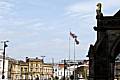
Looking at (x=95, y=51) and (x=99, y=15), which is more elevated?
(x=99, y=15)

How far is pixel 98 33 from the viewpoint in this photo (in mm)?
41781

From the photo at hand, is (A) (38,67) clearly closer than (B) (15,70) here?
No

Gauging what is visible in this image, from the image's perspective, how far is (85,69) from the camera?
146 meters

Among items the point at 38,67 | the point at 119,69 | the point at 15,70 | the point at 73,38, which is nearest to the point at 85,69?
the point at 38,67

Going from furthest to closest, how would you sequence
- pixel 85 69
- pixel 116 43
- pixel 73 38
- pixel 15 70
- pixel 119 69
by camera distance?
pixel 85 69 → pixel 15 70 → pixel 119 69 → pixel 73 38 → pixel 116 43

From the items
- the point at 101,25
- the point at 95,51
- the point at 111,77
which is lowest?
the point at 111,77

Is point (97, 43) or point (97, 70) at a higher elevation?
point (97, 43)

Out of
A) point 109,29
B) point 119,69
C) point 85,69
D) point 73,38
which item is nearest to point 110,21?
point 109,29

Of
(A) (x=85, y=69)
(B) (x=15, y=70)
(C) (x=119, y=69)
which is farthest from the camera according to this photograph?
(A) (x=85, y=69)

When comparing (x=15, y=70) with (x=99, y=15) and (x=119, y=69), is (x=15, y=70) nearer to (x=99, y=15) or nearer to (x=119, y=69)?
(x=119, y=69)

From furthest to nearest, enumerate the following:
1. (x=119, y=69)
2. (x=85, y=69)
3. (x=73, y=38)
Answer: (x=85, y=69), (x=119, y=69), (x=73, y=38)

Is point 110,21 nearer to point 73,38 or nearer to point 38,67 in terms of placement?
point 73,38

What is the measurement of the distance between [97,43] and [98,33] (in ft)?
3.66

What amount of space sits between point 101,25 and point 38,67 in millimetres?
111862
